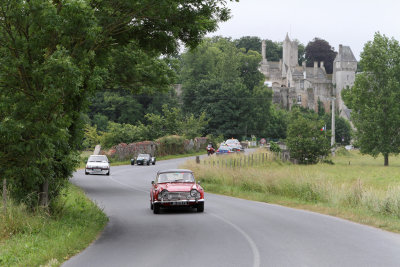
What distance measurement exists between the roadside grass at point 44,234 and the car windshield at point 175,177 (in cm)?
356

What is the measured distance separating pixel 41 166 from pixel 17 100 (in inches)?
77.6

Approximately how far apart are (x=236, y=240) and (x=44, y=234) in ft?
14.4

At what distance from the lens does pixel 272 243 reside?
39.3 ft

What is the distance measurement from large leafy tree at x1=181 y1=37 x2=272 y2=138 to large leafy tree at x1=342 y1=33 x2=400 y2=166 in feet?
100

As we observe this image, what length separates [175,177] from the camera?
19422mm

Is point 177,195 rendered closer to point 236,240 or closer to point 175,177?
point 175,177

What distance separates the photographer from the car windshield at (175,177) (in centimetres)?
1917

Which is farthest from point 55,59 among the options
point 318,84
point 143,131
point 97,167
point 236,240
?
point 318,84

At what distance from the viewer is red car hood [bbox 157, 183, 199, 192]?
18.2 metres

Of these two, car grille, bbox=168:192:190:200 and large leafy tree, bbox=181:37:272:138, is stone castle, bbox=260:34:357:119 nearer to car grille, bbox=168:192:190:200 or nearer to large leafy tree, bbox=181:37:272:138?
large leafy tree, bbox=181:37:272:138

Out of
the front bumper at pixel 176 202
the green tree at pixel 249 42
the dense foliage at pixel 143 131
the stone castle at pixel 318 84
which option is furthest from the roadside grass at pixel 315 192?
the green tree at pixel 249 42

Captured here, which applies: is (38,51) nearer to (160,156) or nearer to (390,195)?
(390,195)

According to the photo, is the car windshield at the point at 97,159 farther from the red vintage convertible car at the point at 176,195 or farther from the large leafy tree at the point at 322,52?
the large leafy tree at the point at 322,52

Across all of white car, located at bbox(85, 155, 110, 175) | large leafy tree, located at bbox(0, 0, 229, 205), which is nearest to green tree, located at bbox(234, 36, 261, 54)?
white car, located at bbox(85, 155, 110, 175)
